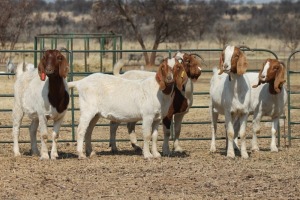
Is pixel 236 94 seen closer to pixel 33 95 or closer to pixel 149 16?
pixel 33 95

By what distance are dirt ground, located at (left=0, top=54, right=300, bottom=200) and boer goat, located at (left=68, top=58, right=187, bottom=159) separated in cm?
58

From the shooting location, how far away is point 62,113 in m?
14.7

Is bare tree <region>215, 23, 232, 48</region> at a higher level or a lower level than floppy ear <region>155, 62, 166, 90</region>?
lower

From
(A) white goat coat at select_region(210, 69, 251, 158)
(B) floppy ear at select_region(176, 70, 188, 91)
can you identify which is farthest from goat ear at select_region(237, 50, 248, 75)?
(B) floppy ear at select_region(176, 70, 188, 91)

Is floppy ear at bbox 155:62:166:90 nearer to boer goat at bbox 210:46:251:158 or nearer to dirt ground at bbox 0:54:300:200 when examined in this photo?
boer goat at bbox 210:46:251:158

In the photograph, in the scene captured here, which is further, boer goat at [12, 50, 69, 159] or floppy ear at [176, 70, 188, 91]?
floppy ear at [176, 70, 188, 91]

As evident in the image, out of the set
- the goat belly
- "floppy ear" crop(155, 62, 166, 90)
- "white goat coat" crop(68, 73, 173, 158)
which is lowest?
the goat belly

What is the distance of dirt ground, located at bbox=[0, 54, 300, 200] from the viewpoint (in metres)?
11.3

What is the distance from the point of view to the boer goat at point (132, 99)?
1452cm

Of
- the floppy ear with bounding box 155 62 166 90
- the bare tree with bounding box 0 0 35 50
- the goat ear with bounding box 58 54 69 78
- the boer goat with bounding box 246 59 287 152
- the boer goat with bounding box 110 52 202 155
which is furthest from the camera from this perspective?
the bare tree with bounding box 0 0 35 50

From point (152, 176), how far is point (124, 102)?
252 cm

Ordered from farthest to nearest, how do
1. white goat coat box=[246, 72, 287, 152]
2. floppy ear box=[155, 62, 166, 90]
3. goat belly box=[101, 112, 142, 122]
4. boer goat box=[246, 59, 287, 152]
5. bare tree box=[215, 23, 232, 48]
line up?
bare tree box=[215, 23, 232, 48]
white goat coat box=[246, 72, 287, 152]
boer goat box=[246, 59, 287, 152]
goat belly box=[101, 112, 142, 122]
floppy ear box=[155, 62, 166, 90]

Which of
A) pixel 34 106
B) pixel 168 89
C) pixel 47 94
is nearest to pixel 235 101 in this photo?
pixel 168 89

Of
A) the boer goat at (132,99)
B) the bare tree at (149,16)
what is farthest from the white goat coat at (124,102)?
the bare tree at (149,16)
